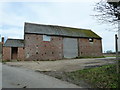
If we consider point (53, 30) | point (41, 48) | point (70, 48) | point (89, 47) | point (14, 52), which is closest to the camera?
point (14, 52)

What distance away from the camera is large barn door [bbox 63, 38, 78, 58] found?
2867 centimetres

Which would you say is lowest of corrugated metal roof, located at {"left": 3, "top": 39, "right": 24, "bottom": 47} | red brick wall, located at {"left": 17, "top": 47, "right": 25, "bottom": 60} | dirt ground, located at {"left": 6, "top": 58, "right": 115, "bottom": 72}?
dirt ground, located at {"left": 6, "top": 58, "right": 115, "bottom": 72}

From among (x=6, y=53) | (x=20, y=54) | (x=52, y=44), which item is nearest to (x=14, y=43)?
(x=6, y=53)

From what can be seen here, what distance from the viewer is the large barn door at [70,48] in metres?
28.7

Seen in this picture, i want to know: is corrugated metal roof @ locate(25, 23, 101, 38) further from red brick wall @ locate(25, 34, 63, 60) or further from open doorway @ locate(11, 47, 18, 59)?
open doorway @ locate(11, 47, 18, 59)

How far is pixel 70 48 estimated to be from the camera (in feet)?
96.0

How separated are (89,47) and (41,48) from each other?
12.4 meters

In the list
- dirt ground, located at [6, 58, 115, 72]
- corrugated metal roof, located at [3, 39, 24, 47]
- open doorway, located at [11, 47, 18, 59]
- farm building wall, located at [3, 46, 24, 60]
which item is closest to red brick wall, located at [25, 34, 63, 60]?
farm building wall, located at [3, 46, 24, 60]

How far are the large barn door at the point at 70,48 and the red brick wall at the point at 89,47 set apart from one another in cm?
137

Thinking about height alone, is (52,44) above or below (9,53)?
above

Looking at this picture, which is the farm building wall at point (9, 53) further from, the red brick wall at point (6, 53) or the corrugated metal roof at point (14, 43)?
the corrugated metal roof at point (14, 43)

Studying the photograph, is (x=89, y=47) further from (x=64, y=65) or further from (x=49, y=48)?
(x=64, y=65)

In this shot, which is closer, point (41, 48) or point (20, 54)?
point (20, 54)

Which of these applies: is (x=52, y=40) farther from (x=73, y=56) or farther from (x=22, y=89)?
(x=22, y=89)
